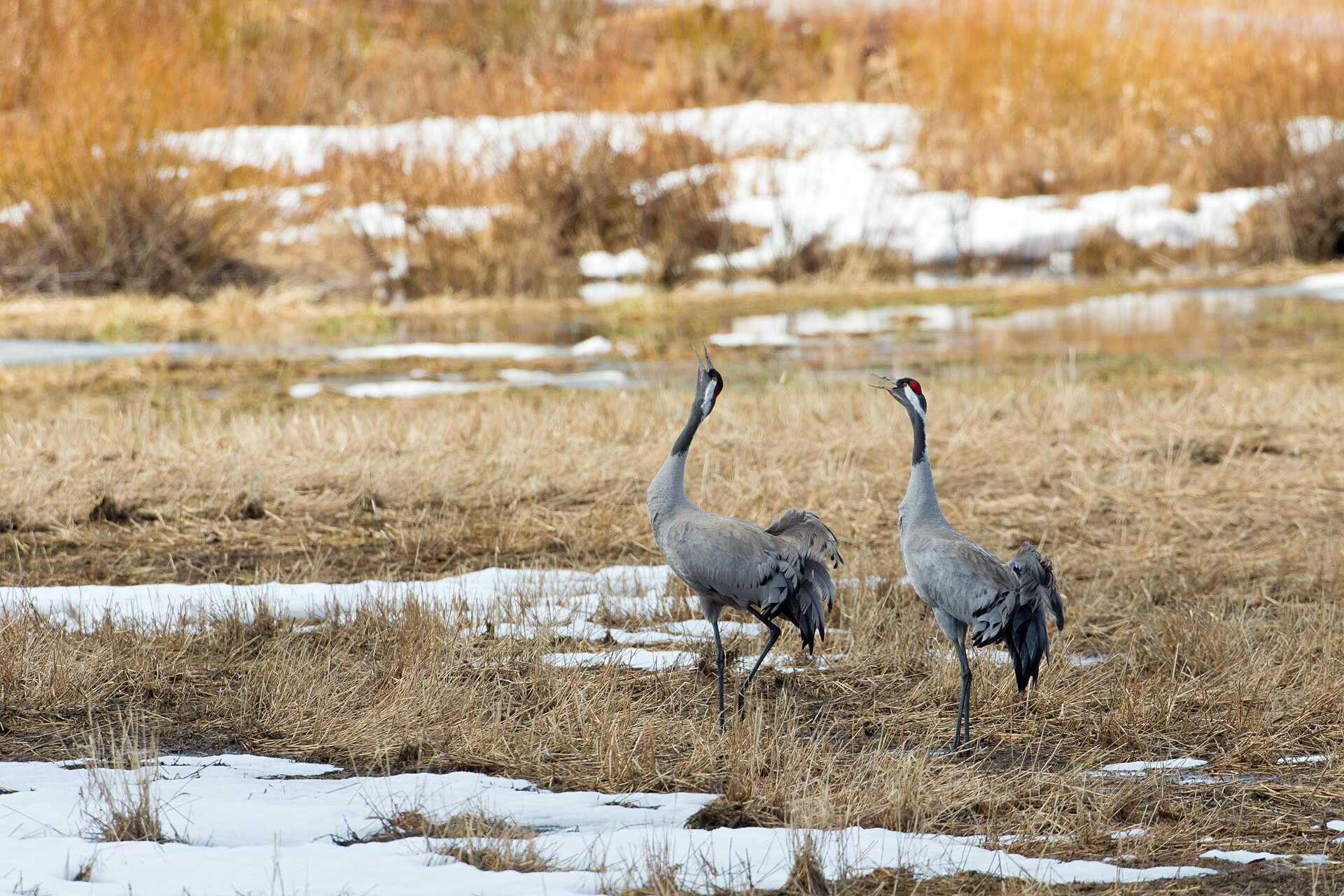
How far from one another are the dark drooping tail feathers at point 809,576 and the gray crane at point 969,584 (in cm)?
27

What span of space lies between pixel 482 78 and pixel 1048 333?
12.9 m

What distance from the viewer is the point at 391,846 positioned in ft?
10.00

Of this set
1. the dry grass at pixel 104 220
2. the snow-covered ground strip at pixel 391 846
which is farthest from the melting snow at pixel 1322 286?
the snow-covered ground strip at pixel 391 846

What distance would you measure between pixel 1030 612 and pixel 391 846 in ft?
5.92

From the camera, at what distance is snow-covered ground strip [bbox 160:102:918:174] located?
746 inches

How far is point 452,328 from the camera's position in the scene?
1449 centimetres

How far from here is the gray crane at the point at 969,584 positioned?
3.61 meters

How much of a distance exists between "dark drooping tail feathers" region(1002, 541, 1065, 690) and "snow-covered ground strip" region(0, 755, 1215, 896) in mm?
701

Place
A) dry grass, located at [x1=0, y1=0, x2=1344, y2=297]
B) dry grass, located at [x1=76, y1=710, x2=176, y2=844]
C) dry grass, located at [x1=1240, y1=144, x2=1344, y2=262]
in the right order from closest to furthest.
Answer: dry grass, located at [x1=76, y1=710, x2=176, y2=844] < dry grass, located at [x1=0, y1=0, x2=1344, y2=297] < dry grass, located at [x1=1240, y1=144, x2=1344, y2=262]

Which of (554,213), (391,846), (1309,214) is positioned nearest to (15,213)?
(554,213)

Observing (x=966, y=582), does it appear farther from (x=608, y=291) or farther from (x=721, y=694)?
(x=608, y=291)

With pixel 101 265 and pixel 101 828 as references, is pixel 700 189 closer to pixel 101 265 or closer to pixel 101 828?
pixel 101 265

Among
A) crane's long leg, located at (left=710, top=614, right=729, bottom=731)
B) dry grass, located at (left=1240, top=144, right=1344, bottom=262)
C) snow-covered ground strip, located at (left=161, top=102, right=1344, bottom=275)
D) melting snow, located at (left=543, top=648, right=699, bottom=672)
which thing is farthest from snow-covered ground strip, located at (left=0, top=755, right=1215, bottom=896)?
dry grass, located at (left=1240, top=144, right=1344, bottom=262)

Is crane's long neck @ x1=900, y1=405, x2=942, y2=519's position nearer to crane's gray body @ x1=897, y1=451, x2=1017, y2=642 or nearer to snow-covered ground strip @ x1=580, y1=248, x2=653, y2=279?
crane's gray body @ x1=897, y1=451, x2=1017, y2=642
